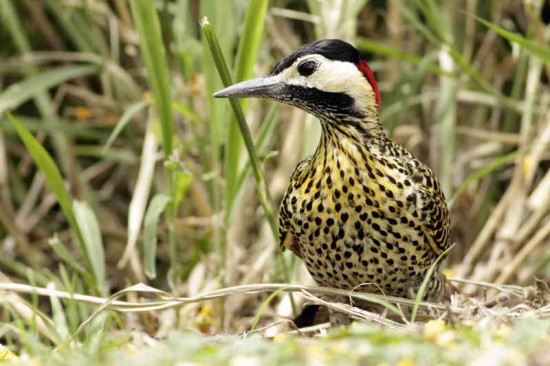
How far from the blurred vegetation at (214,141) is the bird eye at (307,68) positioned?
10.6 inches

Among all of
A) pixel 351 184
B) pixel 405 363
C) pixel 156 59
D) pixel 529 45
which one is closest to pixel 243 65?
pixel 156 59

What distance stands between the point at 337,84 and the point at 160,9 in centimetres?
182

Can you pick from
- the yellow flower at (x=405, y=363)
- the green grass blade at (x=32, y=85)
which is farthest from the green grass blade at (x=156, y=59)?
the yellow flower at (x=405, y=363)

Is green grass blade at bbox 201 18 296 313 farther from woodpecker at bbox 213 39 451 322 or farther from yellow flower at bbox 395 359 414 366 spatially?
yellow flower at bbox 395 359 414 366

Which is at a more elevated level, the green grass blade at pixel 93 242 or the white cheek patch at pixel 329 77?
the white cheek patch at pixel 329 77

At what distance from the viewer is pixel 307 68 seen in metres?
2.97

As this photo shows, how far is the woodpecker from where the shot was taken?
117 inches

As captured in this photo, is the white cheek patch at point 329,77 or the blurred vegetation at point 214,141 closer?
the white cheek patch at point 329,77

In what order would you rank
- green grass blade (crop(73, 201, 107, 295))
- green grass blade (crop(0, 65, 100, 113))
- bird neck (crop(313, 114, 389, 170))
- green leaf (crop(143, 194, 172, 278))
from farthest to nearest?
green grass blade (crop(0, 65, 100, 113))
green grass blade (crop(73, 201, 107, 295))
green leaf (crop(143, 194, 172, 278))
bird neck (crop(313, 114, 389, 170))

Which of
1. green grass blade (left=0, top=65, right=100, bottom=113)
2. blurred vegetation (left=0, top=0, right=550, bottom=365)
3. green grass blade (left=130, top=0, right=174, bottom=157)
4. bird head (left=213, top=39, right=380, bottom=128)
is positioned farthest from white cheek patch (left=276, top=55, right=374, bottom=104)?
green grass blade (left=0, top=65, right=100, bottom=113)

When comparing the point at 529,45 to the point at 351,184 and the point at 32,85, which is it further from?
the point at 32,85

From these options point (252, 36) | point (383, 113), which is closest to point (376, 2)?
point (383, 113)

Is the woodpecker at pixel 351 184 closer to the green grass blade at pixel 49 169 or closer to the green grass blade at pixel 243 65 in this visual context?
the green grass blade at pixel 243 65

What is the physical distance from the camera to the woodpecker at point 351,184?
2.97 meters
